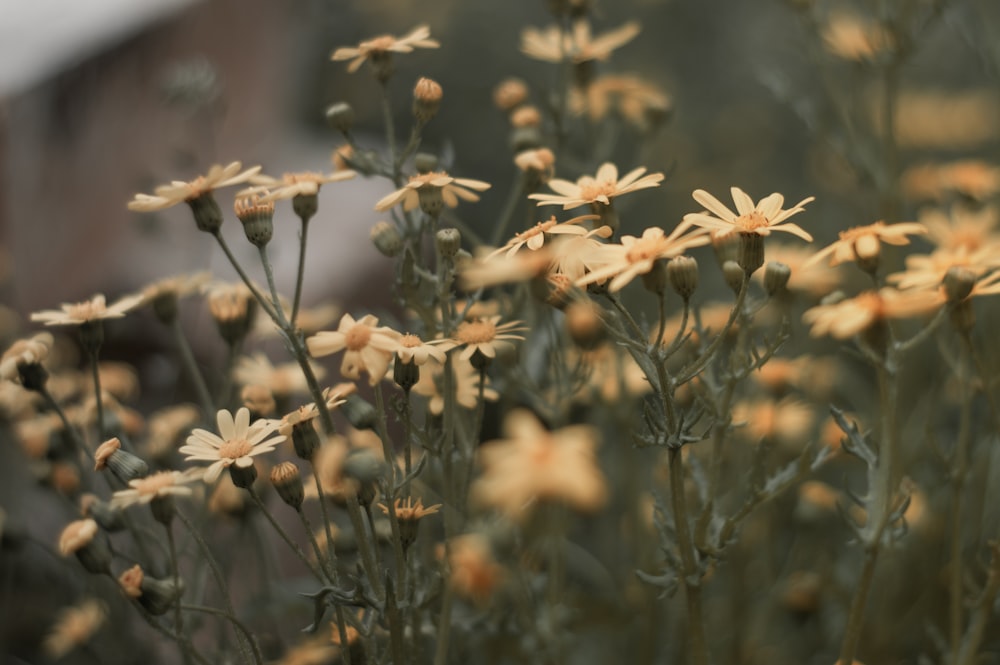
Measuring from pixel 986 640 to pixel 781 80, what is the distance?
113 cm

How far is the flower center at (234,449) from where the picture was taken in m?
1.13

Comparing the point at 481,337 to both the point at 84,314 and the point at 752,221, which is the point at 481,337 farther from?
the point at 84,314

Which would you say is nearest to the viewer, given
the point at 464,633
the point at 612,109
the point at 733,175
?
the point at 464,633

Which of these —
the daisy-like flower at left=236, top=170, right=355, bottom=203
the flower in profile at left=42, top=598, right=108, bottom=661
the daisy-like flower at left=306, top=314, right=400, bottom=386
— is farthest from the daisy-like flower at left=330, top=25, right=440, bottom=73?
the flower in profile at left=42, top=598, right=108, bottom=661

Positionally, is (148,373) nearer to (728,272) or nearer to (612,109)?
(612,109)

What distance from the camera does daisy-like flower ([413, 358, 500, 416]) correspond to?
4.22 feet

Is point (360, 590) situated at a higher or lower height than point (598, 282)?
lower

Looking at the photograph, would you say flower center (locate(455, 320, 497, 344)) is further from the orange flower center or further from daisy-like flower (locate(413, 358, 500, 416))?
the orange flower center

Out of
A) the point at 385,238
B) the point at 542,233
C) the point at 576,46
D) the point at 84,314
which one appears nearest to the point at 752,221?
the point at 542,233

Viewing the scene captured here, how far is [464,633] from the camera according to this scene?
4.66 feet

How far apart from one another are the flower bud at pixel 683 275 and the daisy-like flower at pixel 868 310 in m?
0.16

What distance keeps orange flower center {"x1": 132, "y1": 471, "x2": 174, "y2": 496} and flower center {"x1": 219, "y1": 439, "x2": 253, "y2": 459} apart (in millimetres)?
73

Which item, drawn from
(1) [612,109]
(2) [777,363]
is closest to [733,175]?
(1) [612,109]

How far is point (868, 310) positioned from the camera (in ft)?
3.71
